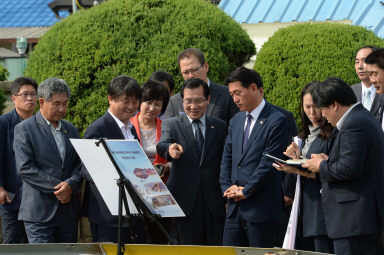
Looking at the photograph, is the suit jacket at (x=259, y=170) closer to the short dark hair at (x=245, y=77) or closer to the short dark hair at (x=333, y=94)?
the short dark hair at (x=245, y=77)

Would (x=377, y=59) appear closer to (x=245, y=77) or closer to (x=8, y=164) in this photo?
(x=245, y=77)

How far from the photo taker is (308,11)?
43.9ft

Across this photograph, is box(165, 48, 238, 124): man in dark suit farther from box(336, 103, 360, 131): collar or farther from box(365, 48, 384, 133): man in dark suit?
box(336, 103, 360, 131): collar

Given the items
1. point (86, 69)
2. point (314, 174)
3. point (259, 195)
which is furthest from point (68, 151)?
point (86, 69)

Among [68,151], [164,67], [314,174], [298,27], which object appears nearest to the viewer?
[314,174]

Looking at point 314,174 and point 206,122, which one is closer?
point 314,174

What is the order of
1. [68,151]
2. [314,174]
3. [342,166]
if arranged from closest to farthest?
[342,166] → [314,174] → [68,151]

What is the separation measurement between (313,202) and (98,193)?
1.89 metres

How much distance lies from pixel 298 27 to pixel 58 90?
5.37 metres

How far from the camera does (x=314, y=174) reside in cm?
551

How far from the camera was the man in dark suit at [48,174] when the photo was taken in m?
5.74

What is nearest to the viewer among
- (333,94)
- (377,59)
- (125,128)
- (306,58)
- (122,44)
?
(333,94)

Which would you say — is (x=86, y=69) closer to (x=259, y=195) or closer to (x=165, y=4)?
(x=165, y=4)

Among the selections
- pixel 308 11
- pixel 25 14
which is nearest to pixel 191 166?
pixel 308 11
